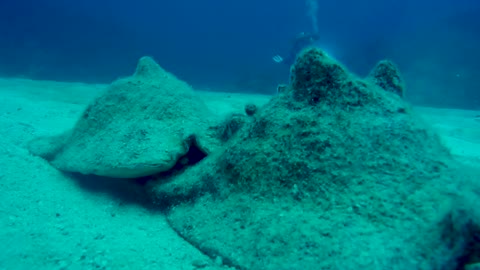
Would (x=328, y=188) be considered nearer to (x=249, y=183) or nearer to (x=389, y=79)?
(x=249, y=183)

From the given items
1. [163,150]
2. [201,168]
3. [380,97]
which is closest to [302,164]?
[380,97]

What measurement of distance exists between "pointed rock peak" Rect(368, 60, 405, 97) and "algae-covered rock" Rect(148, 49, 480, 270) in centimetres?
67

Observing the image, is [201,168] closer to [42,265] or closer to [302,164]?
[302,164]

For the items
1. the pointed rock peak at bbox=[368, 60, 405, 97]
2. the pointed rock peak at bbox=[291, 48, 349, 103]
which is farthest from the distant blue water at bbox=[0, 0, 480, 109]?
the pointed rock peak at bbox=[291, 48, 349, 103]

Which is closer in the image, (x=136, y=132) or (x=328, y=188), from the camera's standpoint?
(x=328, y=188)

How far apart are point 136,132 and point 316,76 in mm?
2111

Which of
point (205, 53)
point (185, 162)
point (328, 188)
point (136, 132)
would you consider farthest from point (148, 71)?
point (205, 53)

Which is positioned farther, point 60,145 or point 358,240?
point 60,145

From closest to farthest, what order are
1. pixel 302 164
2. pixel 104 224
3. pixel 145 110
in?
pixel 302 164 → pixel 104 224 → pixel 145 110

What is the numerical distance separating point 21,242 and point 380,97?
3.15 meters

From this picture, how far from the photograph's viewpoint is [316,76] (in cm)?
300

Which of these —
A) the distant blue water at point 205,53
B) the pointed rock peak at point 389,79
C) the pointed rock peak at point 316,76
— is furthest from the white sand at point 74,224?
the distant blue water at point 205,53

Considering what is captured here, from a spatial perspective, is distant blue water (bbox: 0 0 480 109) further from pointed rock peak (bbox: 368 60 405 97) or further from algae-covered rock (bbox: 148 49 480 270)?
algae-covered rock (bbox: 148 49 480 270)

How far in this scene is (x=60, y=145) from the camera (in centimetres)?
483
